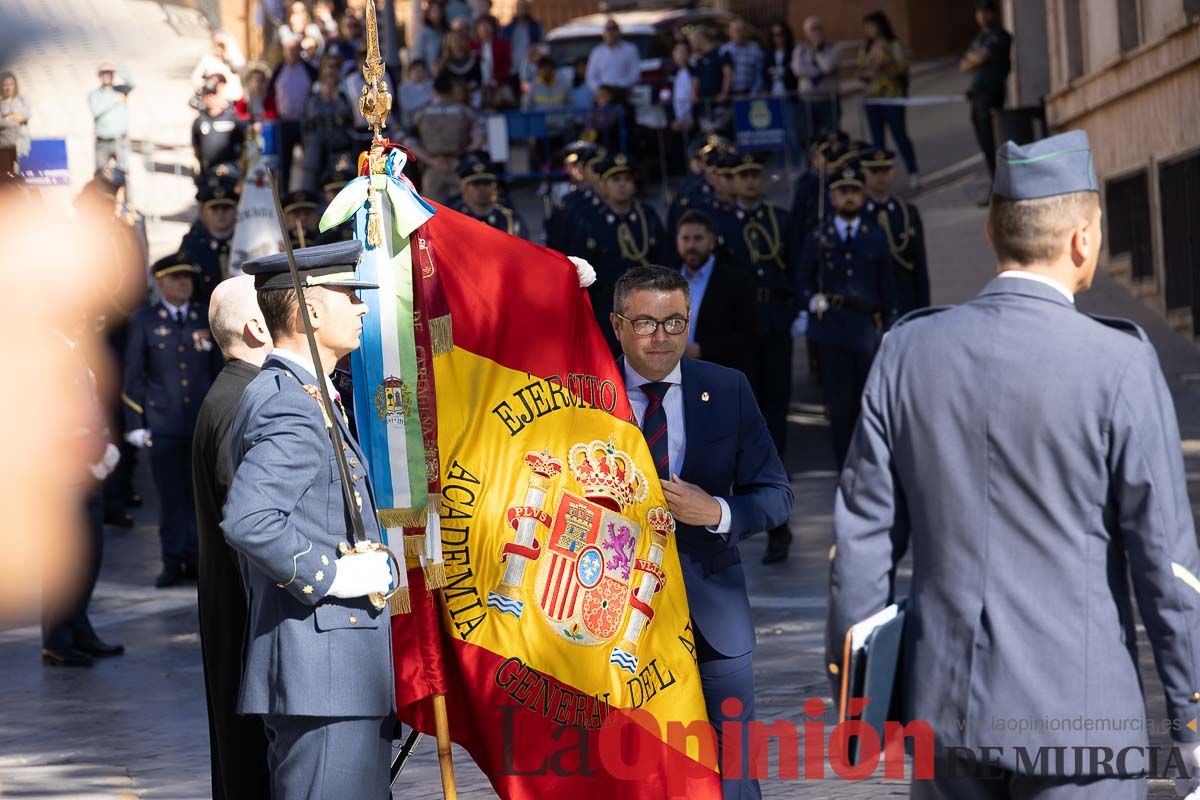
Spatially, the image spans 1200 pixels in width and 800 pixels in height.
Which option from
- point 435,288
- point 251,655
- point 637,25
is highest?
point 637,25

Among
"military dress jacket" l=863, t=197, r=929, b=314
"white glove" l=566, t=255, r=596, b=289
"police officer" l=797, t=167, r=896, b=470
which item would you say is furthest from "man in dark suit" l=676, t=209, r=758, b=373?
"white glove" l=566, t=255, r=596, b=289

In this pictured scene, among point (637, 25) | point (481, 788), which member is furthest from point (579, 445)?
point (637, 25)

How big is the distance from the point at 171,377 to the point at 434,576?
6387 millimetres

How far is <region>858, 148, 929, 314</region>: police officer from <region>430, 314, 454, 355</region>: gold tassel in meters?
6.99

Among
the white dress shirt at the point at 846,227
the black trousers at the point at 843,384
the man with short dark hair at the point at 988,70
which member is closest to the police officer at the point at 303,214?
the white dress shirt at the point at 846,227

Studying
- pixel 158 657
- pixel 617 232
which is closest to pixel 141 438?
pixel 158 657

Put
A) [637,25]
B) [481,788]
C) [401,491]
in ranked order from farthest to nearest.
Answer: [637,25]
[481,788]
[401,491]

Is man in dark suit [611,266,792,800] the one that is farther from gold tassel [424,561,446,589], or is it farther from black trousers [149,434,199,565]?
black trousers [149,434,199,565]

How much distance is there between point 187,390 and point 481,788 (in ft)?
17.1

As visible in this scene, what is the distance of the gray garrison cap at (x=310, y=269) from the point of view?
446 cm

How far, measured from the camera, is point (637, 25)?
1051 inches

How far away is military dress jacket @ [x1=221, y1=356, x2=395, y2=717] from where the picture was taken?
419 centimetres

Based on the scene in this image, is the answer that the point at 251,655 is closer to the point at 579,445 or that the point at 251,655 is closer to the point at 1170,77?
the point at 579,445

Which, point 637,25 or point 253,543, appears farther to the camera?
point 637,25
